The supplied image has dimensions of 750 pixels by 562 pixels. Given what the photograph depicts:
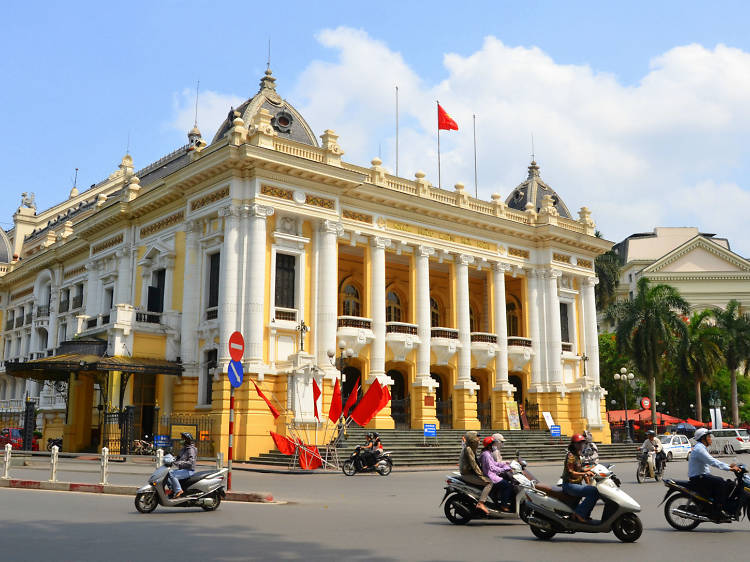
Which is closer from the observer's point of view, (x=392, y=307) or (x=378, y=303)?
(x=378, y=303)

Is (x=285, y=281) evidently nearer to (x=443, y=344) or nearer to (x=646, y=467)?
(x=443, y=344)

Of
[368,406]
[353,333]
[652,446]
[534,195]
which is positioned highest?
[534,195]

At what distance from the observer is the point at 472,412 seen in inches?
1435

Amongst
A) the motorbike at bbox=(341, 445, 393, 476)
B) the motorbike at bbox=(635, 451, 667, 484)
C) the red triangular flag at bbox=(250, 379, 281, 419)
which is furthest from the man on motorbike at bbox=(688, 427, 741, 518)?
the red triangular flag at bbox=(250, 379, 281, 419)

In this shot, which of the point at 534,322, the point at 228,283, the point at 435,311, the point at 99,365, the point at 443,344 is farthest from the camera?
the point at 435,311

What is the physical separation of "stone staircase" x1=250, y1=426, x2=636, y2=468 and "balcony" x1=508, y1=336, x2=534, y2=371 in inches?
161

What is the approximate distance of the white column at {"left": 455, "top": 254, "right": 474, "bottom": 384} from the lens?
36969 millimetres

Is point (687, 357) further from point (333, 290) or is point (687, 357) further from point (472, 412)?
point (333, 290)

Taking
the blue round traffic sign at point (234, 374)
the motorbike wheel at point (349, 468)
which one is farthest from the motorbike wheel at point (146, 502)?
the motorbike wheel at point (349, 468)

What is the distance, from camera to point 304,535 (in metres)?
10.2

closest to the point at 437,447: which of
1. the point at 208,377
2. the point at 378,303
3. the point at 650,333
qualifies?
the point at 378,303

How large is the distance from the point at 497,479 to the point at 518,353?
28542 millimetres

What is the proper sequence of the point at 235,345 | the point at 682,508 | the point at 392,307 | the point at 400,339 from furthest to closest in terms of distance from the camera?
the point at 392,307 < the point at 400,339 < the point at 235,345 < the point at 682,508

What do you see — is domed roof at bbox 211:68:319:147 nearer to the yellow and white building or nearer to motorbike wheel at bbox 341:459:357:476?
the yellow and white building
